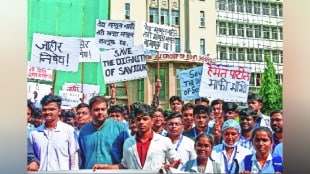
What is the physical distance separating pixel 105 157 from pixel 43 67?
1230mm

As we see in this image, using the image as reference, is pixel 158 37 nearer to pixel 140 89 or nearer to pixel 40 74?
pixel 140 89

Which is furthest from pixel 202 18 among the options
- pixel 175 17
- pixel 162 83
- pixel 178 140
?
pixel 178 140

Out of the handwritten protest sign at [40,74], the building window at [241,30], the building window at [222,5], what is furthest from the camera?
the building window at [241,30]

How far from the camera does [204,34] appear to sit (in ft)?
26.2

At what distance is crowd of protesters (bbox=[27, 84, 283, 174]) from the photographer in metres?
7.70

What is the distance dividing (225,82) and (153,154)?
1.19 m

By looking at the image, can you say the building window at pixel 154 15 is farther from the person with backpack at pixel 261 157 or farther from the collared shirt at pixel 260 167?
the collared shirt at pixel 260 167

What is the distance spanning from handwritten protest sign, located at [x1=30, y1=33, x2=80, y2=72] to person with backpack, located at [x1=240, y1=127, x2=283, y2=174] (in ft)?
7.32

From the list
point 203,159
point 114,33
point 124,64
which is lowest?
point 203,159

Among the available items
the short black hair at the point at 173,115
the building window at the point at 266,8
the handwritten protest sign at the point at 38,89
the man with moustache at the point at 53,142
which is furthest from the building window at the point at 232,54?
the handwritten protest sign at the point at 38,89

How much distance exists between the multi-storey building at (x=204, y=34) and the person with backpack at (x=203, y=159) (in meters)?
0.56

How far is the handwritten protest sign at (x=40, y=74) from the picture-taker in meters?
7.60
